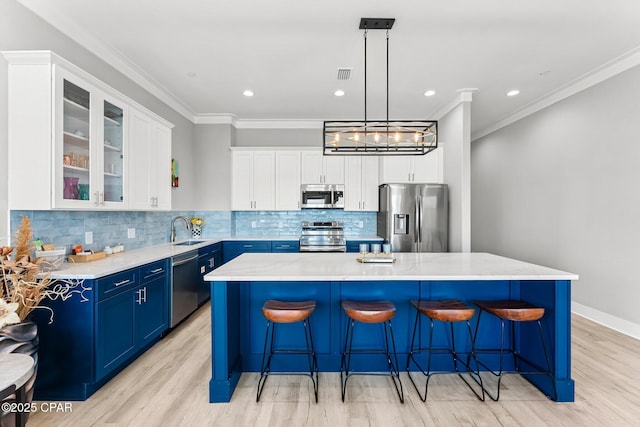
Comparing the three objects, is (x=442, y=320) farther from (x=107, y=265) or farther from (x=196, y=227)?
(x=196, y=227)

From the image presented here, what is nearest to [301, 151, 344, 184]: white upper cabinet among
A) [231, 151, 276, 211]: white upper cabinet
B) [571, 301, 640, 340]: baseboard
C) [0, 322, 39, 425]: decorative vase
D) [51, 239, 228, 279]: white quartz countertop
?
[231, 151, 276, 211]: white upper cabinet

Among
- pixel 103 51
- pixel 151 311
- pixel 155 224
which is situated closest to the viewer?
pixel 151 311

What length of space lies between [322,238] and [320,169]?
4.02 feet

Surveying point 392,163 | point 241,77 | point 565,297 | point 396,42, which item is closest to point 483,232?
point 392,163

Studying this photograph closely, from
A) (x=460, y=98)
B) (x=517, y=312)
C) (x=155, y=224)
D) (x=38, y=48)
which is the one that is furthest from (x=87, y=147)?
(x=460, y=98)

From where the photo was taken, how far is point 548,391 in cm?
223

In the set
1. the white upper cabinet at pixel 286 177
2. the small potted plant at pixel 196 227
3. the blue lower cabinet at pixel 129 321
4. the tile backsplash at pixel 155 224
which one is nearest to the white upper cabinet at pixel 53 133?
the tile backsplash at pixel 155 224

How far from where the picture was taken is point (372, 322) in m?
2.09

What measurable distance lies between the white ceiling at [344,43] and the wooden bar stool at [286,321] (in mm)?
2416

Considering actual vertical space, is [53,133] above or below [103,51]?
below

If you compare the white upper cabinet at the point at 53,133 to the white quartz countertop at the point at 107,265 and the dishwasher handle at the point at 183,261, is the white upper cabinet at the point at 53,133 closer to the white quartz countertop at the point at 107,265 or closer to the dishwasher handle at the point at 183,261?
the white quartz countertop at the point at 107,265

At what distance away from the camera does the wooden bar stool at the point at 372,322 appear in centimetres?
210

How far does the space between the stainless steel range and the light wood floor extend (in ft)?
7.94

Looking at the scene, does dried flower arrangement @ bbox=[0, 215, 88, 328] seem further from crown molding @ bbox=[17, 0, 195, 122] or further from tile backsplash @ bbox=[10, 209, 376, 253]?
crown molding @ bbox=[17, 0, 195, 122]
